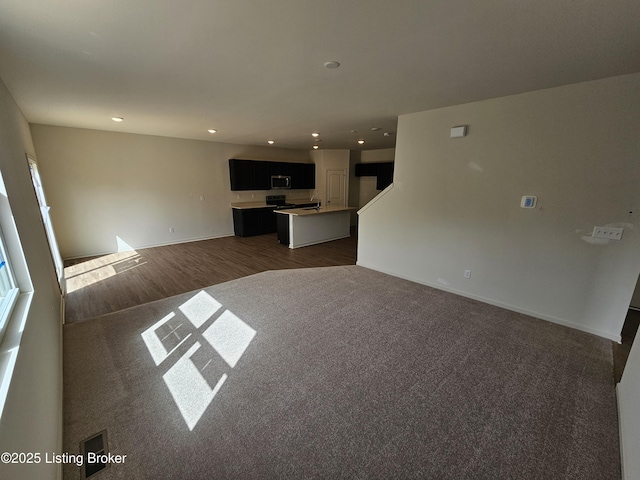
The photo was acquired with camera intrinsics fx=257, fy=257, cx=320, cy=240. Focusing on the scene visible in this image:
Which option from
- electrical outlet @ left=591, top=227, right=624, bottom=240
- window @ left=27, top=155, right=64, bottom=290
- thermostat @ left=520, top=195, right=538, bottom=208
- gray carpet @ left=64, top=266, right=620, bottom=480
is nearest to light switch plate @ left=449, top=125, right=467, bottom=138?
thermostat @ left=520, top=195, right=538, bottom=208

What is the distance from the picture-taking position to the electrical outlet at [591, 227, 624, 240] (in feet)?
8.36

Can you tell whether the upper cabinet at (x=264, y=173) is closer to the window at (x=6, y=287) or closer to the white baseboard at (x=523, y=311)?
the white baseboard at (x=523, y=311)

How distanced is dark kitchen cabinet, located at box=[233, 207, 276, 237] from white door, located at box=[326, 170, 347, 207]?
214 centimetres

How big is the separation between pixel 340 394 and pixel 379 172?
292 inches

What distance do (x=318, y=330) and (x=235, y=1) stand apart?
2705 mm

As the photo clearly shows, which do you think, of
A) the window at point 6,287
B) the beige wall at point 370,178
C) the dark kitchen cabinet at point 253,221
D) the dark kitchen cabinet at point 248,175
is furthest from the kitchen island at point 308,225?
the window at point 6,287

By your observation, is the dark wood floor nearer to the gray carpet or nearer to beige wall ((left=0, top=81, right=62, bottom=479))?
the gray carpet

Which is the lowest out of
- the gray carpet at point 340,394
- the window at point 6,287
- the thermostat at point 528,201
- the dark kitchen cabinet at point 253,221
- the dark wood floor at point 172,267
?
the dark wood floor at point 172,267

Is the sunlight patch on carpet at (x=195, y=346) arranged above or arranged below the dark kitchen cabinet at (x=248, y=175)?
below

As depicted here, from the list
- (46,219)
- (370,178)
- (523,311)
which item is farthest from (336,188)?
(46,219)

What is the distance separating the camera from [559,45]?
6.00ft

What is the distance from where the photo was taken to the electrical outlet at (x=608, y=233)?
2547 millimetres

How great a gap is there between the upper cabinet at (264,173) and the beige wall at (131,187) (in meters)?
0.29

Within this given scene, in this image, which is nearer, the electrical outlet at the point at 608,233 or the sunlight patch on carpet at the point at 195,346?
the sunlight patch on carpet at the point at 195,346
